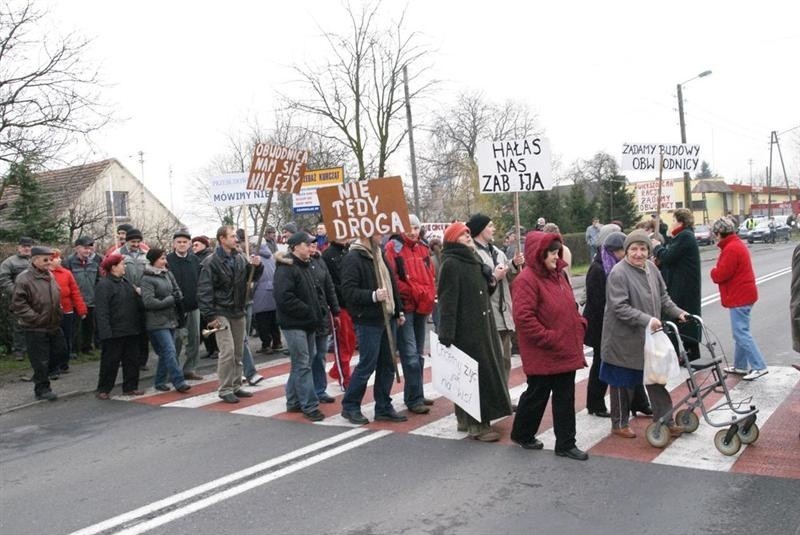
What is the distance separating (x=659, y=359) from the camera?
6152 mm

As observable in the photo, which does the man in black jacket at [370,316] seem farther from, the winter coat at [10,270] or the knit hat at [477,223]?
the winter coat at [10,270]

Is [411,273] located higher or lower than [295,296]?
higher

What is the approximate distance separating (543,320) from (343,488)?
2046mm

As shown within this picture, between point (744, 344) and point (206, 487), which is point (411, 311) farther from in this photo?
point (744, 344)

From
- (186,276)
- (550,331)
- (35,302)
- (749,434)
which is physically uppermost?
(186,276)

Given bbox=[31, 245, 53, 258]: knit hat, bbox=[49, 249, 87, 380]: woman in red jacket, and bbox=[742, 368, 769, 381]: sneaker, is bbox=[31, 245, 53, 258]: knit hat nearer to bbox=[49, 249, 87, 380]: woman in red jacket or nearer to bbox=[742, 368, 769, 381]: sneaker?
bbox=[49, 249, 87, 380]: woman in red jacket

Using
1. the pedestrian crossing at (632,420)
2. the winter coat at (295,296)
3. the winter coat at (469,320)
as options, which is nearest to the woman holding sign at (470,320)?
the winter coat at (469,320)

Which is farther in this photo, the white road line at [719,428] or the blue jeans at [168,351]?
the blue jeans at [168,351]

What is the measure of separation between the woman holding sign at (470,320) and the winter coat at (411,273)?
1.26m

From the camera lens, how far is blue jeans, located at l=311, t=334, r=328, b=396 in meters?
8.10

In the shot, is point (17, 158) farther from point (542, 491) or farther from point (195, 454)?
point (542, 491)

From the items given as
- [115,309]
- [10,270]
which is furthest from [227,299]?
[10,270]

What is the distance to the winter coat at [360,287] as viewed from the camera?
7148 millimetres

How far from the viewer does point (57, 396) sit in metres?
9.33
